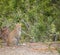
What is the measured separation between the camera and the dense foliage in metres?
5.53

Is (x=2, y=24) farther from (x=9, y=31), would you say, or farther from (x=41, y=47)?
(x=41, y=47)

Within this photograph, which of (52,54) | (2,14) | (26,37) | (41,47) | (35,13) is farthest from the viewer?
(26,37)

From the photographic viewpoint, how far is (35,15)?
6.19 metres

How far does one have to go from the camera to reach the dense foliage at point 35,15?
5531 mm

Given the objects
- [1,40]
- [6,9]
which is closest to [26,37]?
[1,40]

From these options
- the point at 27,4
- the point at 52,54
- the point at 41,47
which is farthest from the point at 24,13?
the point at 52,54

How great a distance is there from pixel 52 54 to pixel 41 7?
1374 millimetres

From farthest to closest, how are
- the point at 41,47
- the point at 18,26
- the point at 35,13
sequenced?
the point at 18,26
the point at 35,13
the point at 41,47

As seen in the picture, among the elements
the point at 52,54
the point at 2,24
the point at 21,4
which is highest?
the point at 21,4

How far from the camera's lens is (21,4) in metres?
5.91

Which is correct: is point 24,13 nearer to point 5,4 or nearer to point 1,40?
point 5,4

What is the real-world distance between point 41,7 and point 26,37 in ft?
4.89

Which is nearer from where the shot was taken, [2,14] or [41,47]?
[41,47]

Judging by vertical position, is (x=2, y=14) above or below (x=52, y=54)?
above
